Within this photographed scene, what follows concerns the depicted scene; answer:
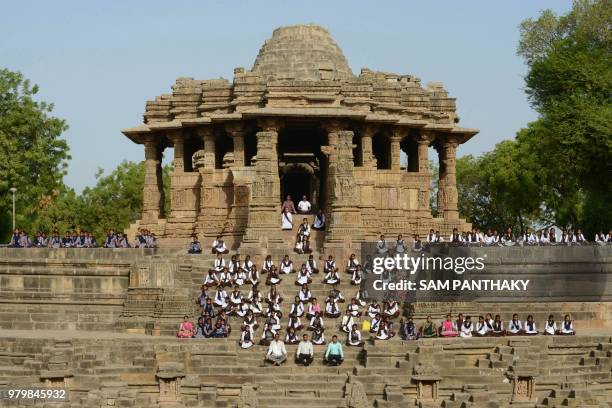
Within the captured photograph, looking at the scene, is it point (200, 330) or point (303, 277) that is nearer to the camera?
point (200, 330)

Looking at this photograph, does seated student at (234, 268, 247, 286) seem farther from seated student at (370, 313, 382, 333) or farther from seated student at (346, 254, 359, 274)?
seated student at (370, 313, 382, 333)

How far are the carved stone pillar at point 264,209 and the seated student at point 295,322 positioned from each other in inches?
178

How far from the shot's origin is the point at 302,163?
1809 inches

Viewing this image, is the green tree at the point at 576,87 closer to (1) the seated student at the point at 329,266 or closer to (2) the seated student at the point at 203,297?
(1) the seated student at the point at 329,266

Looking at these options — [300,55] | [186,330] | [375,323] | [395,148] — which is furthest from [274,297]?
[300,55]

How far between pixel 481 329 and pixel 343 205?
6.24m

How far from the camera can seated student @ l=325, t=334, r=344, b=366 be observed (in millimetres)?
28547

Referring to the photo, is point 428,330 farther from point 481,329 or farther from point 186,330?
point 186,330

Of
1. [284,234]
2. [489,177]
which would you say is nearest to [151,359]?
[284,234]

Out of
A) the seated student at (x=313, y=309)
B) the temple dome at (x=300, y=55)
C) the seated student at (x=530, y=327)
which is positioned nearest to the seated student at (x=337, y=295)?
the seated student at (x=313, y=309)

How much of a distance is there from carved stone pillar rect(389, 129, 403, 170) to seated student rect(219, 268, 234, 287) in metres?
9.23

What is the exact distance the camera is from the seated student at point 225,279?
32469mm

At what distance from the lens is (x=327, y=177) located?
37.3 metres

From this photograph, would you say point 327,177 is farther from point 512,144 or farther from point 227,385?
point 512,144
